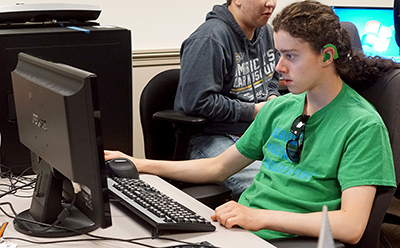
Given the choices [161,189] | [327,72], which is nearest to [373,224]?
[327,72]

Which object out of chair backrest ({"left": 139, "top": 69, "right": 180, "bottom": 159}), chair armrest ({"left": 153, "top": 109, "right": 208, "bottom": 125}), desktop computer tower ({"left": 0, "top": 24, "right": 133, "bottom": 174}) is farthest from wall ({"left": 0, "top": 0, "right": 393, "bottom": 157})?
desktop computer tower ({"left": 0, "top": 24, "right": 133, "bottom": 174})

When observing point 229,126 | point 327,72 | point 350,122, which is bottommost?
point 229,126

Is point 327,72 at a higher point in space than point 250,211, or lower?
higher

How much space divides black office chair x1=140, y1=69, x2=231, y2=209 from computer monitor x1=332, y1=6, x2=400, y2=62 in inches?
52.4

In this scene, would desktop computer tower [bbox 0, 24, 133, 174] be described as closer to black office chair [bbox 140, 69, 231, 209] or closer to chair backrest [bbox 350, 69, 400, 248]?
black office chair [bbox 140, 69, 231, 209]

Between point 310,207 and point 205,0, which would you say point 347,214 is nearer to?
point 310,207

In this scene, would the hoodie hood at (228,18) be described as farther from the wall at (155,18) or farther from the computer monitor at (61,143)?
the computer monitor at (61,143)

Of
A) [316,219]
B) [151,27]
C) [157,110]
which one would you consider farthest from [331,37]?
[151,27]

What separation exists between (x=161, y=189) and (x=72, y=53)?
49 cm

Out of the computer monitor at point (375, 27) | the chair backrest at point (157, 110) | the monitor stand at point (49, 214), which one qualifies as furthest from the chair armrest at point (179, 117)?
the computer monitor at point (375, 27)

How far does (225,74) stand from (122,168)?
2.55ft

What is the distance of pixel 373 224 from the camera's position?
117 cm

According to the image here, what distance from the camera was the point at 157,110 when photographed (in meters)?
2.06

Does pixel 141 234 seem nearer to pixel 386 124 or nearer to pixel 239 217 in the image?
pixel 239 217
